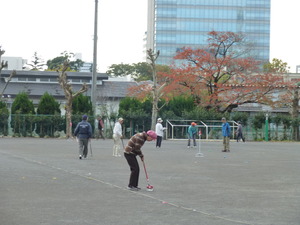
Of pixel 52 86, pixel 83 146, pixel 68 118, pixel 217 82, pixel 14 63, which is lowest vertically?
pixel 83 146

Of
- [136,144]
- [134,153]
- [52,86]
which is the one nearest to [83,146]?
[134,153]

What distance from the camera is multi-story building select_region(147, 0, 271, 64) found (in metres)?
126

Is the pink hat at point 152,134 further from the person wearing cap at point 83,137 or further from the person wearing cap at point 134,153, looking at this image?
the person wearing cap at point 83,137

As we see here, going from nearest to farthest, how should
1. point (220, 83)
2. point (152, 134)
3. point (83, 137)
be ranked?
point (152, 134) → point (83, 137) → point (220, 83)

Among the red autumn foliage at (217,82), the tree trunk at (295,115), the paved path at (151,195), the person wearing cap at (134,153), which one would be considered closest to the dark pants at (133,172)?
the person wearing cap at (134,153)

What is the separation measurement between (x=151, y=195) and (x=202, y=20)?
386 ft

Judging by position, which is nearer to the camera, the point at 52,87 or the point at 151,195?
the point at 151,195

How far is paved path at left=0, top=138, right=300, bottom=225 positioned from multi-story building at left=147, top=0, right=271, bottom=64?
10901cm

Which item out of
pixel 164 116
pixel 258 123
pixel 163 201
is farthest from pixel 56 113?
pixel 163 201

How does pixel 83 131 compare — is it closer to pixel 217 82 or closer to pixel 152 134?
pixel 152 134

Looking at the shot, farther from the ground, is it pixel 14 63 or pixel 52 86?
pixel 14 63

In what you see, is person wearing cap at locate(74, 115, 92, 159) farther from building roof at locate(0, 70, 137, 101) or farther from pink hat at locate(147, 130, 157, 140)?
building roof at locate(0, 70, 137, 101)

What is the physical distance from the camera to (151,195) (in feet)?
39.8

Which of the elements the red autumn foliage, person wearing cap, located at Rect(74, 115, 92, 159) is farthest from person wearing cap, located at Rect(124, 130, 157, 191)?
the red autumn foliage
